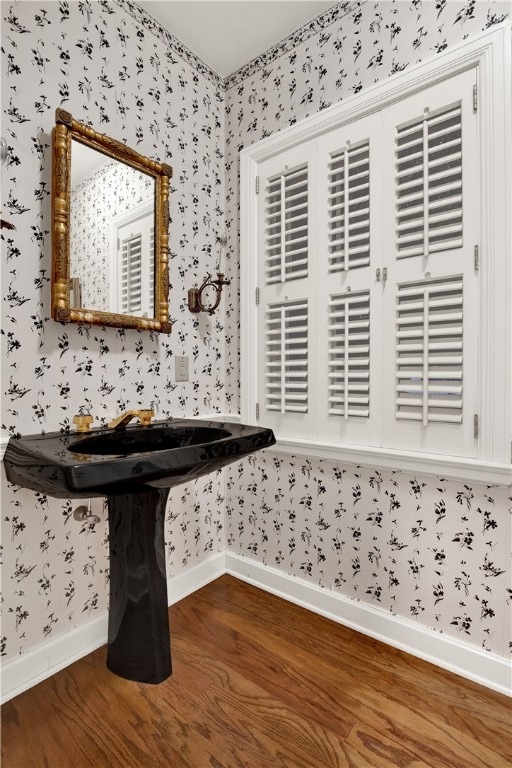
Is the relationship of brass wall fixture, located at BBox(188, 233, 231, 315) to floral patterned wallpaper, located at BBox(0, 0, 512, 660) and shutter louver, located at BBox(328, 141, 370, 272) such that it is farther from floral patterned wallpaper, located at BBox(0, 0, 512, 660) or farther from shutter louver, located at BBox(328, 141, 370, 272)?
shutter louver, located at BBox(328, 141, 370, 272)

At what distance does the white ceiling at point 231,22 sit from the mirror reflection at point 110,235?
0.74m

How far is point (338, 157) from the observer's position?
1.77 metres

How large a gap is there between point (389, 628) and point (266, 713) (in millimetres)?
608

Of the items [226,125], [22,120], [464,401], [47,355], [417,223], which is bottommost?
[464,401]

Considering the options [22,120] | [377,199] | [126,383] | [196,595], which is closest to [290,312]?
[377,199]

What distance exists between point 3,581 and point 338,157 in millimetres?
2075

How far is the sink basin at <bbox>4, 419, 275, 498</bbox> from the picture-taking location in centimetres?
103

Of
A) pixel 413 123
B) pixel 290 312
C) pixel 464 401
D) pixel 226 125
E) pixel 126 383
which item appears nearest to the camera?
pixel 464 401

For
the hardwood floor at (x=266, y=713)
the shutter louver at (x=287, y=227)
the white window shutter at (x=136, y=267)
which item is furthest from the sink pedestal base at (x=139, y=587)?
the shutter louver at (x=287, y=227)

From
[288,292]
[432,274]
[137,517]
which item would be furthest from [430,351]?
[137,517]

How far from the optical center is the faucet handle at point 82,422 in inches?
59.1

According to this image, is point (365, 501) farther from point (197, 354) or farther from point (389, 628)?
point (197, 354)

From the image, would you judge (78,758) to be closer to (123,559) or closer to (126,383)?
(123,559)

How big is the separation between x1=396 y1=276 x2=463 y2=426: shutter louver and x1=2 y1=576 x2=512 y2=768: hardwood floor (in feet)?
3.05
